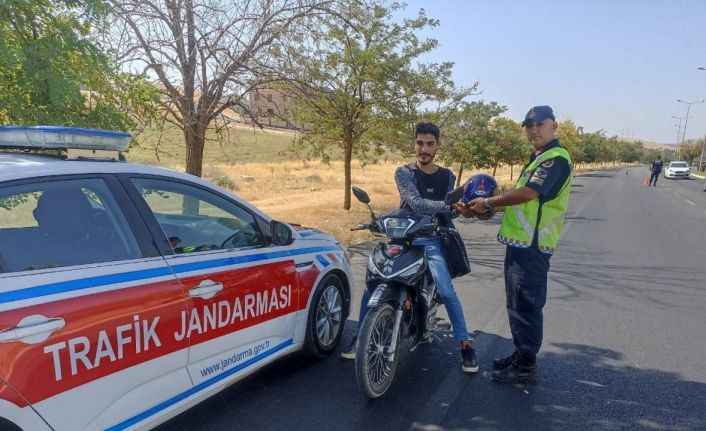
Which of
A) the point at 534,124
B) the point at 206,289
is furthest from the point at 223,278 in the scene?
the point at 534,124

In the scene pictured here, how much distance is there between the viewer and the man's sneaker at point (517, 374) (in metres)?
3.88

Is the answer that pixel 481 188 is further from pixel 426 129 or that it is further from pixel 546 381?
pixel 546 381

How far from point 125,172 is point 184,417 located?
1.55 meters

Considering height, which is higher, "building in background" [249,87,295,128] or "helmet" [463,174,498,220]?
"building in background" [249,87,295,128]

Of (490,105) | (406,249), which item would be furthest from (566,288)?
(490,105)

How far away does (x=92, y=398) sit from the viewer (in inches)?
90.0

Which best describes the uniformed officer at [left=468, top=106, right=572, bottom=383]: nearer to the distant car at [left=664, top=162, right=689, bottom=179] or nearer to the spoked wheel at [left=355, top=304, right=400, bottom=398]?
the spoked wheel at [left=355, top=304, right=400, bottom=398]

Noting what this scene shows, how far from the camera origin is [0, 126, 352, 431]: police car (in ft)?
6.91

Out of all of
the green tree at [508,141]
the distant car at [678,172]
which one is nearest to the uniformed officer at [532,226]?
the green tree at [508,141]

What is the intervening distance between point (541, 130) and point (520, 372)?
1.78m

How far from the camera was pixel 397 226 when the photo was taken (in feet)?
12.2

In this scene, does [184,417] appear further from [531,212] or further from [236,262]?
[531,212]

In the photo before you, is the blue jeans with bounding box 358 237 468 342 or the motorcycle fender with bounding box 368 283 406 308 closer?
the motorcycle fender with bounding box 368 283 406 308

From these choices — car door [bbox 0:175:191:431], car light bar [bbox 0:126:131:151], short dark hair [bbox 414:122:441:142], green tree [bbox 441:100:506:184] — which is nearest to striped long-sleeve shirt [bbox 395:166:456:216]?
short dark hair [bbox 414:122:441:142]
